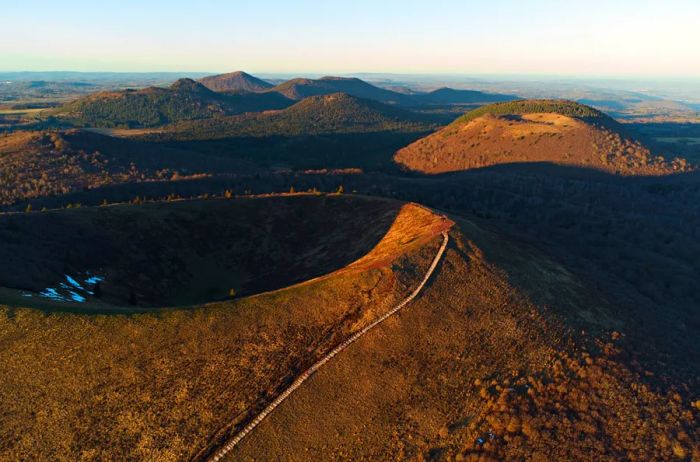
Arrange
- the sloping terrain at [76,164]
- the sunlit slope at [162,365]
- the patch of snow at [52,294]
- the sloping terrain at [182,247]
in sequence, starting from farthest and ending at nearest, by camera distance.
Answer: the sloping terrain at [76,164] → the sloping terrain at [182,247] → the patch of snow at [52,294] → the sunlit slope at [162,365]

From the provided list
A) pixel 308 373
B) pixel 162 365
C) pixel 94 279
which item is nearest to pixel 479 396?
pixel 308 373

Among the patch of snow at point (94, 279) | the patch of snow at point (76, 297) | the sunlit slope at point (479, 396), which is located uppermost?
the patch of snow at point (76, 297)

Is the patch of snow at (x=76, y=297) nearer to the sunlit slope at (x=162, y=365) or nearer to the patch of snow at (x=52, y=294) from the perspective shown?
the patch of snow at (x=52, y=294)

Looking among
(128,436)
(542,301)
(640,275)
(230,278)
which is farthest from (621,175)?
(128,436)

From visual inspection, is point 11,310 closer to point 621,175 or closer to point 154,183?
point 154,183

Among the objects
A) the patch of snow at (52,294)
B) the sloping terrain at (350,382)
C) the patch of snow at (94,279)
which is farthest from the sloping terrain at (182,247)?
the sloping terrain at (350,382)

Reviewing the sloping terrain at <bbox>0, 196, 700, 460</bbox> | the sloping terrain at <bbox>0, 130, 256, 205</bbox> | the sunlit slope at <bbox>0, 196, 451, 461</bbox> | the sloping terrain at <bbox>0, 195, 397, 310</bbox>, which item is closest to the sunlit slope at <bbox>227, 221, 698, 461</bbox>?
the sloping terrain at <bbox>0, 196, 700, 460</bbox>

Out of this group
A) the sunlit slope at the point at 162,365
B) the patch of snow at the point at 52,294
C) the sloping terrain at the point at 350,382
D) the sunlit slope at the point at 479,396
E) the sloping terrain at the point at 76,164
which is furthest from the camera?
the sloping terrain at the point at 76,164

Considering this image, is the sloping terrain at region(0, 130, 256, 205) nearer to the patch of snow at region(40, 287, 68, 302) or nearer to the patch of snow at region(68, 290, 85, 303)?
the patch of snow at region(40, 287, 68, 302)

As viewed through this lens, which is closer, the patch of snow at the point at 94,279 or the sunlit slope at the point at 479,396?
the sunlit slope at the point at 479,396

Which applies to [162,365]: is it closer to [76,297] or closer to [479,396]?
[76,297]
